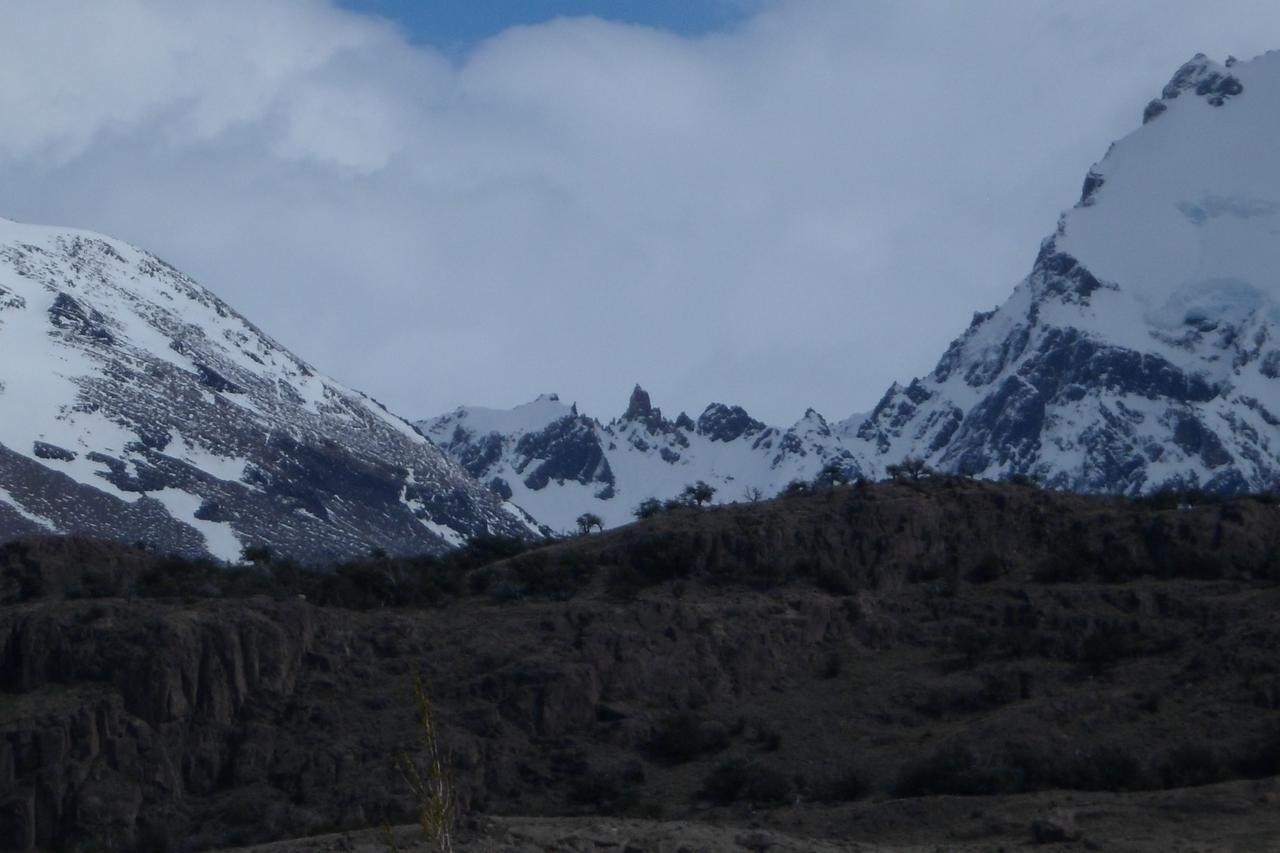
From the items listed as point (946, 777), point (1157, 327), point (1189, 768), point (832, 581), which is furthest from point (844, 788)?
point (1157, 327)

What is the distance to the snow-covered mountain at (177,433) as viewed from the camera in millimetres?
91125

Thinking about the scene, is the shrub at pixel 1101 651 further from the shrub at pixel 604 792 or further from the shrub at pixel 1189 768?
the shrub at pixel 604 792

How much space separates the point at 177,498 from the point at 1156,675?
6192 centimetres

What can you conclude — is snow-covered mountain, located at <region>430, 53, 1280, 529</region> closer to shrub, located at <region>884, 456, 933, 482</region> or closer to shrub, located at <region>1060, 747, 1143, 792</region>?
shrub, located at <region>884, 456, 933, 482</region>

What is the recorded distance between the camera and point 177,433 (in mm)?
100875

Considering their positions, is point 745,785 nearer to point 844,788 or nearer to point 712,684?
point 844,788

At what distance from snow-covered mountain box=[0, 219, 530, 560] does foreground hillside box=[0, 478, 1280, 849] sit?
136 feet

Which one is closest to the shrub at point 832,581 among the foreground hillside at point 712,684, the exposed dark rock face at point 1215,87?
the foreground hillside at point 712,684

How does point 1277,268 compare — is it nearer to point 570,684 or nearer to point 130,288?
point 130,288

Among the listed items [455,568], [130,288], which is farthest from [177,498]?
[455,568]

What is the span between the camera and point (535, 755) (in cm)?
3931

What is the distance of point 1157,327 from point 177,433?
338 ft

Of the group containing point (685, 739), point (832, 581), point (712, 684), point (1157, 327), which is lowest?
point (685, 739)

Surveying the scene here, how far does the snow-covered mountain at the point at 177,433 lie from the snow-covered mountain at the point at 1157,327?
203ft
